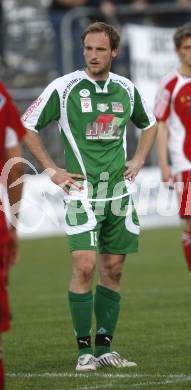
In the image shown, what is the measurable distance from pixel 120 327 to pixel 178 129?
6.98 ft

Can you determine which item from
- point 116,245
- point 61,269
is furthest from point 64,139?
point 61,269

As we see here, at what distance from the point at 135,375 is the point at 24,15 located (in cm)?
1379

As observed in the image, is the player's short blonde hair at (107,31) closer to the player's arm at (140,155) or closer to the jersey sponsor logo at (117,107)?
the jersey sponsor logo at (117,107)

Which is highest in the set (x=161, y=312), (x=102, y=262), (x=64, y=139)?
(x=64, y=139)

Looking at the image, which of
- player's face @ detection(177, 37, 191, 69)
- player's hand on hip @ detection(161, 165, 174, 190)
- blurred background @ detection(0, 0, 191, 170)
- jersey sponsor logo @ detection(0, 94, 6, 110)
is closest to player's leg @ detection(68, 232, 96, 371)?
jersey sponsor logo @ detection(0, 94, 6, 110)

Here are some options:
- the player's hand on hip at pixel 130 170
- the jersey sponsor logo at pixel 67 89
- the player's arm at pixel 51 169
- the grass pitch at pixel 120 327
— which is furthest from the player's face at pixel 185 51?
the player's arm at pixel 51 169

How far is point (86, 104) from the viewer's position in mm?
7855

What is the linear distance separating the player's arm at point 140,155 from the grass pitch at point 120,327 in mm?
1292

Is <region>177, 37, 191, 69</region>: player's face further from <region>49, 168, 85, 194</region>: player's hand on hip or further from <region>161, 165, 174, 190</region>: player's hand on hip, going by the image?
<region>49, 168, 85, 194</region>: player's hand on hip

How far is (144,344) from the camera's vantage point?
882cm

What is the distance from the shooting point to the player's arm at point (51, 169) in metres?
7.78

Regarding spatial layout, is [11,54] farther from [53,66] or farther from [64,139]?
[64,139]

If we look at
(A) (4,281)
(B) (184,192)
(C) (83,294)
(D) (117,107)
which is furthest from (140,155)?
(B) (184,192)

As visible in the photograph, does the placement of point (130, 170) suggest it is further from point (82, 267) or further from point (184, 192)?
point (184, 192)
